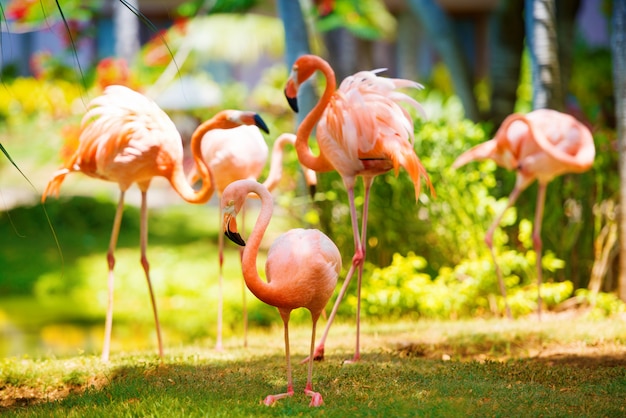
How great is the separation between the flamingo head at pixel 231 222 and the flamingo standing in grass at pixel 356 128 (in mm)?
1426

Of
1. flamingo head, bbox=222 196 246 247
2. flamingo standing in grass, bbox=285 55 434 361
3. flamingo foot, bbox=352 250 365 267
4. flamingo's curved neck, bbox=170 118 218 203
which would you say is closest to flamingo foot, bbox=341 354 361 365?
flamingo standing in grass, bbox=285 55 434 361

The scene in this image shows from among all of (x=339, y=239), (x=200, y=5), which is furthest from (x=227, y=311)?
(x=200, y=5)

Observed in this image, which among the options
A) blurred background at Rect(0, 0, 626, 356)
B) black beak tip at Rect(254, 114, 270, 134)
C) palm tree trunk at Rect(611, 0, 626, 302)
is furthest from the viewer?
blurred background at Rect(0, 0, 626, 356)

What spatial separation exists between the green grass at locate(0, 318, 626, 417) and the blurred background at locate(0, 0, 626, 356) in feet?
3.65

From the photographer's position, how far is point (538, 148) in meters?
7.18

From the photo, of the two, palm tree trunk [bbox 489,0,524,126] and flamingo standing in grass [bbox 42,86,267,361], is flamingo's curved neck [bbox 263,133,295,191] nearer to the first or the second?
flamingo standing in grass [bbox 42,86,267,361]

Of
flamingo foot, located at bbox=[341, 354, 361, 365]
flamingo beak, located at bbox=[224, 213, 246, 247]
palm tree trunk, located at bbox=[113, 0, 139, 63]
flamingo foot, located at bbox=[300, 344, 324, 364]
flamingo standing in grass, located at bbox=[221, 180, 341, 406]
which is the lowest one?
flamingo foot, located at bbox=[341, 354, 361, 365]

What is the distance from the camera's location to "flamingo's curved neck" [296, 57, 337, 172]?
5551mm

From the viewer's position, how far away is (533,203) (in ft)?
27.9

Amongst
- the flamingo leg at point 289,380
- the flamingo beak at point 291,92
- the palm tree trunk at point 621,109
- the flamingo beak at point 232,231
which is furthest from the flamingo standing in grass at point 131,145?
the palm tree trunk at point 621,109

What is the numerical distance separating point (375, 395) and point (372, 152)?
69.5 inches

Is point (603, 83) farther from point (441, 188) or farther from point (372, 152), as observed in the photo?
point (372, 152)

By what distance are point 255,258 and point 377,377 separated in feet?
3.87

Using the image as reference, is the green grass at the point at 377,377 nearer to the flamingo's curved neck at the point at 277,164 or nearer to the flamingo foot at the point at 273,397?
the flamingo foot at the point at 273,397
